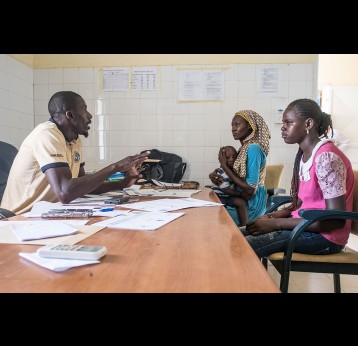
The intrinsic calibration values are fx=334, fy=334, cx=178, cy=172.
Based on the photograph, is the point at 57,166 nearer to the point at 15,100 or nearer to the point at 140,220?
the point at 140,220

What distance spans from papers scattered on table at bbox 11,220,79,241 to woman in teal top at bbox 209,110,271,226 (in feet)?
5.18

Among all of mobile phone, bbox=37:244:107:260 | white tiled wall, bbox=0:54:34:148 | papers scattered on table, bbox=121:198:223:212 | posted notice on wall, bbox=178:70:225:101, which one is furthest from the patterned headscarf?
white tiled wall, bbox=0:54:34:148

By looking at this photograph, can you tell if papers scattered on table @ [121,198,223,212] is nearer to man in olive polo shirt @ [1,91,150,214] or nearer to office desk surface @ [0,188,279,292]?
man in olive polo shirt @ [1,91,150,214]

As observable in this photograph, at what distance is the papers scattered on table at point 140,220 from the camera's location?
3.95ft

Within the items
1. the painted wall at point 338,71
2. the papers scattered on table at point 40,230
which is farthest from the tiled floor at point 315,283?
the painted wall at point 338,71

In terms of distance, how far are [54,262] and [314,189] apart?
134 centimetres

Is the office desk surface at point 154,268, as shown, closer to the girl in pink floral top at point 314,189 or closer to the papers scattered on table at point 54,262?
the papers scattered on table at point 54,262

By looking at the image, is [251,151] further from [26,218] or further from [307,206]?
[26,218]

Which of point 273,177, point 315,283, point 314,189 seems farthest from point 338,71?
point 314,189

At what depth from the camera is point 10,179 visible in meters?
2.01

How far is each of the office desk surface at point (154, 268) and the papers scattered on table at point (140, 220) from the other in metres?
0.07
